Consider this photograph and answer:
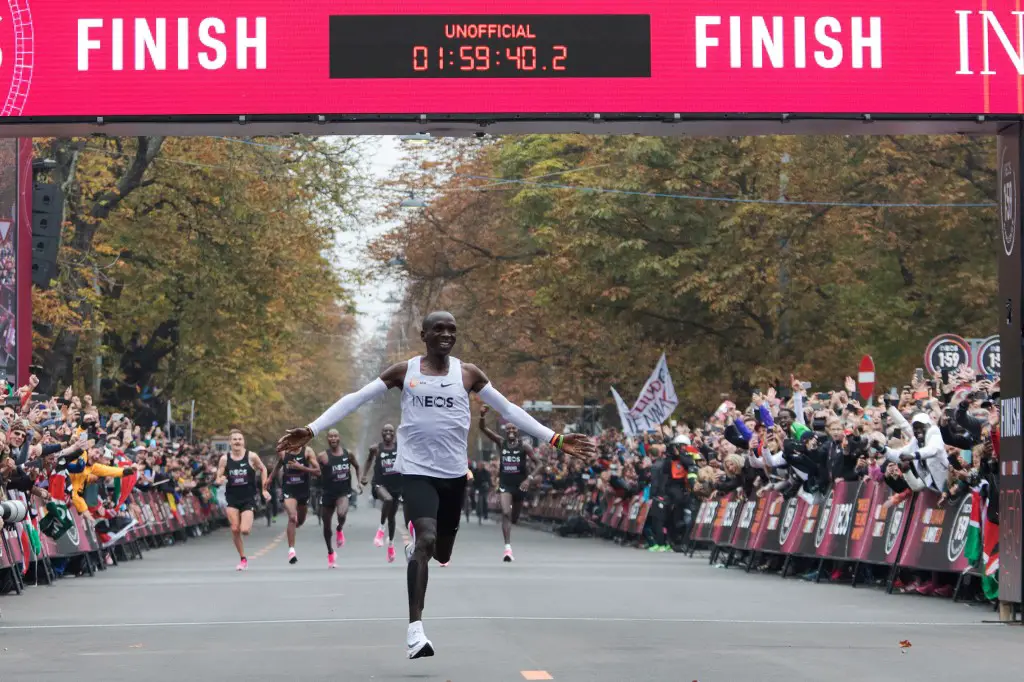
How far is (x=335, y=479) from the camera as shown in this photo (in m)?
27.8

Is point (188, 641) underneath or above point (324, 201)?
underneath

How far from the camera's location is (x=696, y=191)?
4112cm

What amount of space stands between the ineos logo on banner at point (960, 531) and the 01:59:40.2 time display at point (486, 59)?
6.07 m

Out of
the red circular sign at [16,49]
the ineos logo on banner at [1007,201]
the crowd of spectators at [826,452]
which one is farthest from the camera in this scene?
the crowd of spectators at [826,452]

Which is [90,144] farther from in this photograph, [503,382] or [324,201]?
[503,382]

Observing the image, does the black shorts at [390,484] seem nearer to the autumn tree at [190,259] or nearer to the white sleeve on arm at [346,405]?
the autumn tree at [190,259]

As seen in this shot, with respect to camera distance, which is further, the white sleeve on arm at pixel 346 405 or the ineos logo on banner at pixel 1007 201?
the ineos logo on banner at pixel 1007 201

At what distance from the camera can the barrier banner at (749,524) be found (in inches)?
1037

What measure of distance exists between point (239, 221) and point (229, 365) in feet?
18.8

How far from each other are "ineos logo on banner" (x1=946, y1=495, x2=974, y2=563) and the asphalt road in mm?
547

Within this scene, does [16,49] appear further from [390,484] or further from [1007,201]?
[390,484]

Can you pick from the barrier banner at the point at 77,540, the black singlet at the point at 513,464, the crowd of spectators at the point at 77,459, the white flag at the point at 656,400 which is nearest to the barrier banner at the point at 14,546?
the crowd of spectators at the point at 77,459

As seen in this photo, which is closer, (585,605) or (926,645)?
(926,645)

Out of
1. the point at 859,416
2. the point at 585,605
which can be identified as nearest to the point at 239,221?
the point at 859,416
